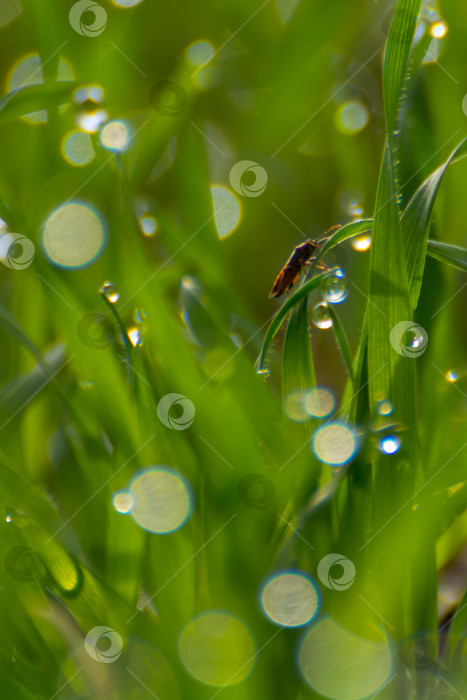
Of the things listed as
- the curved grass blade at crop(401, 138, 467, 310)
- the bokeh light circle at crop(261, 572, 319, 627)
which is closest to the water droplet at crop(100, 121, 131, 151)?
the curved grass blade at crop(401, 138, 467, 310)

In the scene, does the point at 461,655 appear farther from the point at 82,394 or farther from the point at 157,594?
the point at 82,394

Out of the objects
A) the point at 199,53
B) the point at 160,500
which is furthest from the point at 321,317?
the point at 199,53

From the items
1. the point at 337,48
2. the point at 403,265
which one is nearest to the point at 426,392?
the point at 403,265

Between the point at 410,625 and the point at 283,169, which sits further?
the point at 283,169

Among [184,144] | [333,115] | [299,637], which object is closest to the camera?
[299,637]

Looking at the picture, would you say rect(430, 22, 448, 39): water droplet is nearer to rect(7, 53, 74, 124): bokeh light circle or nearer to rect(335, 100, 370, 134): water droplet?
rect(335, 100, 370, 134): water droplet

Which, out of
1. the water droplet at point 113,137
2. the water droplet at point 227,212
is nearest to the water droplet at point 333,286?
the water droplet at point 113,137
